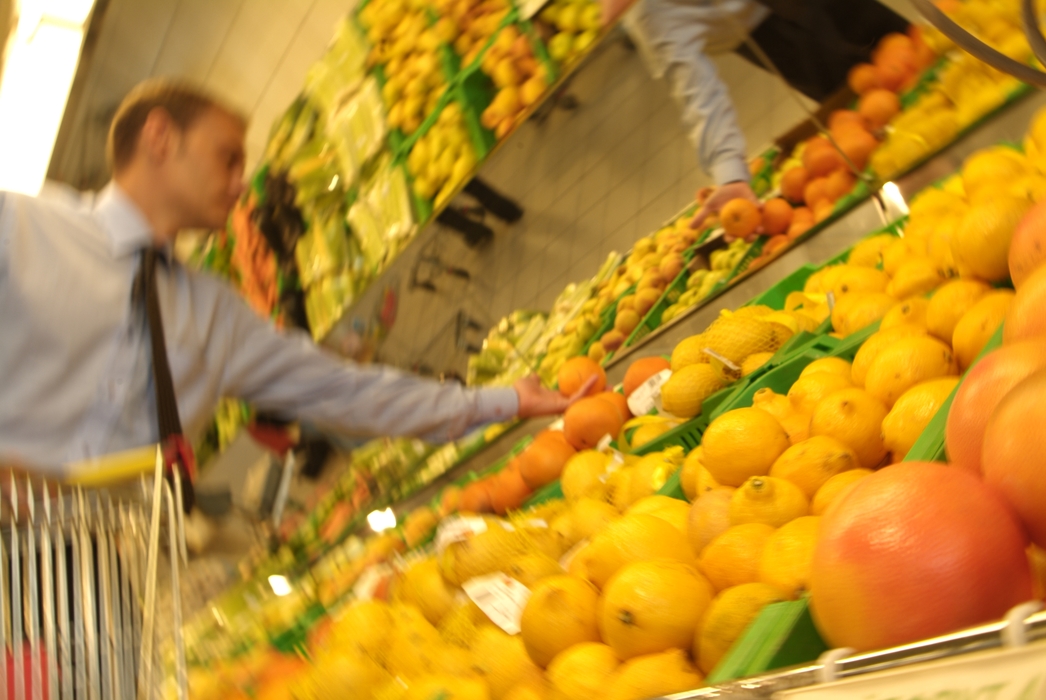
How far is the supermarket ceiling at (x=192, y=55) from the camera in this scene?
4676 millimetres

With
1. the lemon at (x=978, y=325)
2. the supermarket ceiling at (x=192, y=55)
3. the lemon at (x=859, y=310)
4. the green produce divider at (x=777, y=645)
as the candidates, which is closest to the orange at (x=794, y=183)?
the lemon at (x=859, y=310)

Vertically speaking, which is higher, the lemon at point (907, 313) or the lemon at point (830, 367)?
the lemon at point (907, 313)

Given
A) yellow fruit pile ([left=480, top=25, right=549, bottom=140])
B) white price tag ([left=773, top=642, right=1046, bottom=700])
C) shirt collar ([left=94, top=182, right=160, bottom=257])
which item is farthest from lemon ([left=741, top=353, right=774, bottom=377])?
yellow fruit pile ([left=480, top=25, right=549, bottom=140])

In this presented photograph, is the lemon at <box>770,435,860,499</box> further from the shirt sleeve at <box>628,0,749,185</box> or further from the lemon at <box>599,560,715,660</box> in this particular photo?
the shirt sleeve at <box>628,0,749,185</box>

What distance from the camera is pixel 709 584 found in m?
0.90

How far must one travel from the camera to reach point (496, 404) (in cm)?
249

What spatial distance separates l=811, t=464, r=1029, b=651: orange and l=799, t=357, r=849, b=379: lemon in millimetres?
700

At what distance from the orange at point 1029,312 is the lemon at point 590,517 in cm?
71

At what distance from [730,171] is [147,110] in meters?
1.79

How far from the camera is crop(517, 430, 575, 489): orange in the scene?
6.63 feet

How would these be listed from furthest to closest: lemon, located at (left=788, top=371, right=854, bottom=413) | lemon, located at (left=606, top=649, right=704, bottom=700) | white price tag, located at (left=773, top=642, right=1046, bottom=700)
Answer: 1. lemon, located at (left=788, top=371, right=854, bottom=413)
2. lemon, located at (left=606, top=649, right=704, bottom=700)
3. white price tag, located at (left=773, top=642, right=1046, bottom=700)

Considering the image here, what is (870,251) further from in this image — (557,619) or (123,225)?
(123,225)

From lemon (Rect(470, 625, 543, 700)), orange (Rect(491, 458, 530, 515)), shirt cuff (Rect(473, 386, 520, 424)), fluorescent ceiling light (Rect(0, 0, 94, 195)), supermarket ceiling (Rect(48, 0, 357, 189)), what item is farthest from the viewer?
supermarket ceiling (Rect(48, 0, 357, 189))

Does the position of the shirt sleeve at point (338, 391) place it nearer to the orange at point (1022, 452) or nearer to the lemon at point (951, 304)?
the lemon at point (951, 304)
